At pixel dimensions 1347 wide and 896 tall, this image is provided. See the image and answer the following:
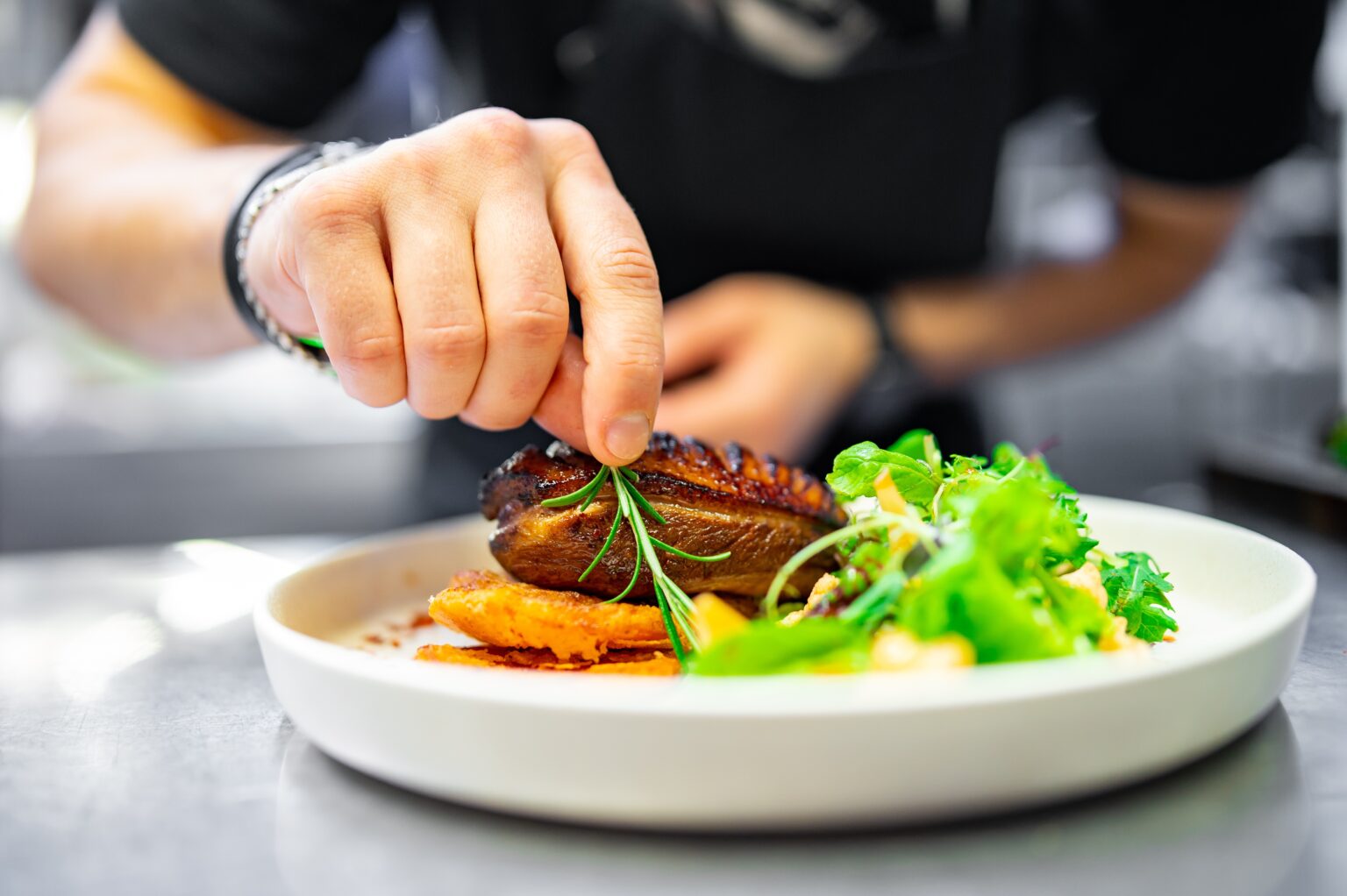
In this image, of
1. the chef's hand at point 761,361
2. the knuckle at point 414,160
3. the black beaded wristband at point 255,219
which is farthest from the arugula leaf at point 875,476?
the chef's hand at point 761,361

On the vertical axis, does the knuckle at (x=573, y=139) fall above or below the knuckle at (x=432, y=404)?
above

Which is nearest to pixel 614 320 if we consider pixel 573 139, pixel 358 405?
pixel 573 139

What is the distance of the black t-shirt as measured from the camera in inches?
84.3

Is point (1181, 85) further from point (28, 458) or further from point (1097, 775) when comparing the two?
point (28, 458)

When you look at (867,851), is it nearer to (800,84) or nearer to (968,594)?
(968,594)

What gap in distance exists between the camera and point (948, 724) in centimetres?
61

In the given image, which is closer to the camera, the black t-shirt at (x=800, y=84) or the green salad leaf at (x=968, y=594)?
the green salad leaf at (x=968, y=594)

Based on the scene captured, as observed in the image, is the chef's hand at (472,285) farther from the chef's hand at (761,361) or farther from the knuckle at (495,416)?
the chef's hand at (761,361)

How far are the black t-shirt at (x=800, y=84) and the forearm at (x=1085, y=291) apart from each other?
14 cm

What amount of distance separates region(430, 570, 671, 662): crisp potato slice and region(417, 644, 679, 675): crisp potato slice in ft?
0.03

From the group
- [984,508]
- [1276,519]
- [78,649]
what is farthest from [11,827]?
[1276,519]

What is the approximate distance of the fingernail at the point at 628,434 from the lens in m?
0.96

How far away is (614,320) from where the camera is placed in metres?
0.96

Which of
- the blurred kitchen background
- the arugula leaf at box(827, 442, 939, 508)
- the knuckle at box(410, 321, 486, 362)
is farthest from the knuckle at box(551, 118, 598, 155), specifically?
the blurred kitchen background
